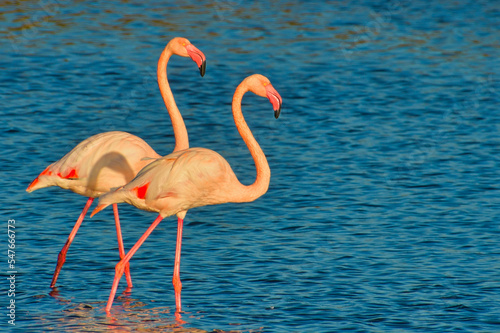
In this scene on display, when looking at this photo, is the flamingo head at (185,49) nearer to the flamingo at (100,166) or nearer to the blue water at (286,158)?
the flamingo at (100,166)

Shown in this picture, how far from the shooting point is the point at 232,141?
1345cm

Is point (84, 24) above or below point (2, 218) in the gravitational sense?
above

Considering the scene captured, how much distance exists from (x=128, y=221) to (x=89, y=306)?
2425 mm

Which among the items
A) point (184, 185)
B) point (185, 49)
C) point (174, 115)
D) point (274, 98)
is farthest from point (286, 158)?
point (184, 185)

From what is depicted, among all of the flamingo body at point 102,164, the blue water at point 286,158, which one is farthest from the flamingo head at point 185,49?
the blue water at point 286,158

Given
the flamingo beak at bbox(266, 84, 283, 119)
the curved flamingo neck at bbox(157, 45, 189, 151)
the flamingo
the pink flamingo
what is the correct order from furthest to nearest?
1. the curved flamingo neck at bbox(157, 45, 189, 151)
2. the flamingo
3. the flamingo beak at bbox(266, 84, 283, 119)
4. the pink flamingo

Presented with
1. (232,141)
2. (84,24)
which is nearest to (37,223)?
(232,141)

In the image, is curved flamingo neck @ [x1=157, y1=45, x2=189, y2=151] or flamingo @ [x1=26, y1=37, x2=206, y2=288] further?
curved flamingo neck @ [x1=157, y1=45, x2=189, y2=151]

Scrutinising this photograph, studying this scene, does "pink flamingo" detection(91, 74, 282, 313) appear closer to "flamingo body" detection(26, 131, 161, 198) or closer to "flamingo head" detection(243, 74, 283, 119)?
"flamingo head" detection(243, 74, 283, 119)

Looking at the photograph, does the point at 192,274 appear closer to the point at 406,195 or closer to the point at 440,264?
the point at 440,264

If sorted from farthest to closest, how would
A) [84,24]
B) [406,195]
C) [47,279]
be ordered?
[84,24] < [406,195] < [47,279]

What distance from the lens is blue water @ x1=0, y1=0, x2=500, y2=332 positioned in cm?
841

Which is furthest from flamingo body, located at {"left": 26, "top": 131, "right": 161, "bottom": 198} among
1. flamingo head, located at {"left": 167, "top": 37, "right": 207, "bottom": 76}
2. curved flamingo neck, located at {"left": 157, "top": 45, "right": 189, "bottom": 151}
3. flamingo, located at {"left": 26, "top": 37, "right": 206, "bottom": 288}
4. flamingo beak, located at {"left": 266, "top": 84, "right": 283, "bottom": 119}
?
flamingo beak, located at {"left": 266, "top": 84, "right": 283, "bottom": 119}

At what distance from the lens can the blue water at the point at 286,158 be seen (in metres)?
8.41
